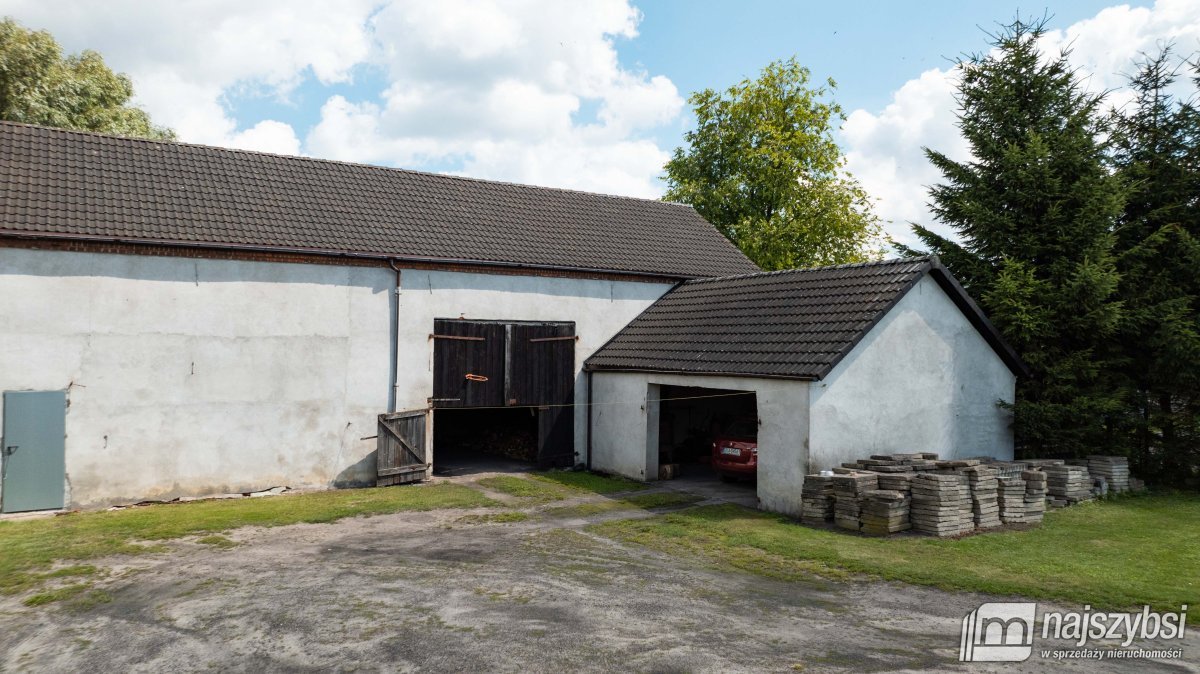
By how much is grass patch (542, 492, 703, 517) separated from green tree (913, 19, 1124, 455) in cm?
747

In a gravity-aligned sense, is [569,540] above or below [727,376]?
below

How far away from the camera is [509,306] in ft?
59.2

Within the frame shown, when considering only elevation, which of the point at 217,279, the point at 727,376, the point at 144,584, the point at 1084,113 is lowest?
the point at 144,584

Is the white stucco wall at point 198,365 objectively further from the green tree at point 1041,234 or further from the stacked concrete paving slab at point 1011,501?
the green tree at point 1041,234

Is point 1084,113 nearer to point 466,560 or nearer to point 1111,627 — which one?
point 1111,627

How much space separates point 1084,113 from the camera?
18.0 m

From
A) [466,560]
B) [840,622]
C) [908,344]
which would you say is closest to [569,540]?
[466,560]

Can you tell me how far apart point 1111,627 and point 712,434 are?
13.2 meters

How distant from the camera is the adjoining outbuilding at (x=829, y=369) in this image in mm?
13336

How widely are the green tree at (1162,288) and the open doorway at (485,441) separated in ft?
45.8

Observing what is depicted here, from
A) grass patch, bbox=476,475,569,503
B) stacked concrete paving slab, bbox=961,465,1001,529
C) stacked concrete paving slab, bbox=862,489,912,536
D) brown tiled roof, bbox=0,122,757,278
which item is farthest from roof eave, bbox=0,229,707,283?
stacked concrete paving slab, bbox=961,465,1001,529

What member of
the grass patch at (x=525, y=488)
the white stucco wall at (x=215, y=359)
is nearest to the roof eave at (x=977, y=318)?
the grass patch at (x=525, y=488)

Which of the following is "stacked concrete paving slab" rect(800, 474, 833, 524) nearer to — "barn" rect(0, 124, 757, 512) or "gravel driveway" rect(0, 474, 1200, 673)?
"gravel driveway" rect(0, 474, 1200, 673)

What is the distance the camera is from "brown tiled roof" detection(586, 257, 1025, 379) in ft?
45.0
